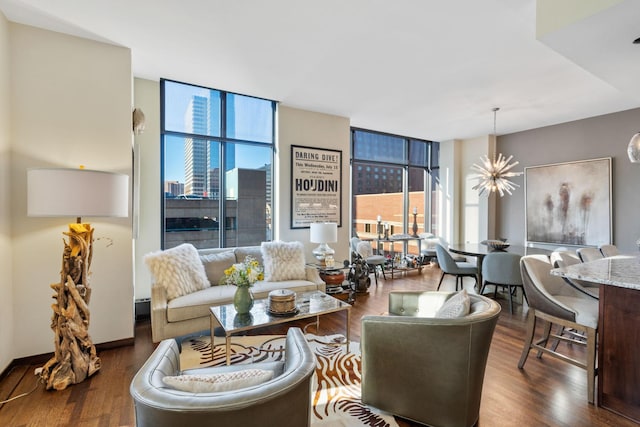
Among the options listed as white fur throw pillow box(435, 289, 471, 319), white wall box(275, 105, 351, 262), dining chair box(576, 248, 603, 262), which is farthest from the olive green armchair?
white wall box(275, 105, 351, 262)

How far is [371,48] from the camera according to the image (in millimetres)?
3078

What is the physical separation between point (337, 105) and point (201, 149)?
2146 millimetres

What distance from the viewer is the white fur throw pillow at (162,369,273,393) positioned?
3.76 feet

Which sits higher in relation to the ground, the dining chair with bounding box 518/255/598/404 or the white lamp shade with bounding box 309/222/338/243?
the white lamp shade with bounding box 309/222/338/243

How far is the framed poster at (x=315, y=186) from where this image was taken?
4.85 meters

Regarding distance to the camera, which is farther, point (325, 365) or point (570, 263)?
point (570, 263)

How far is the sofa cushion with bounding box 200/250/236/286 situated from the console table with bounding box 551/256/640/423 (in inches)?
130

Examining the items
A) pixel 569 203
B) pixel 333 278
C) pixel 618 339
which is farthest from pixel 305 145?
pixel 569 203

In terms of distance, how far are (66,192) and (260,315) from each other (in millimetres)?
1731

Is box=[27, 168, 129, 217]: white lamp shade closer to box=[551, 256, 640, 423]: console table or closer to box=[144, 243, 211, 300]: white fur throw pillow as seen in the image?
box=[144, 243, 211, 300]: white fur throw pillow

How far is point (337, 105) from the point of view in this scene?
4746mm

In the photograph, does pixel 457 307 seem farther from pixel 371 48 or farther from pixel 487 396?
pixel 371 48

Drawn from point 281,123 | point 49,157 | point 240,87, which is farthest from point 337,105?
point 49,157

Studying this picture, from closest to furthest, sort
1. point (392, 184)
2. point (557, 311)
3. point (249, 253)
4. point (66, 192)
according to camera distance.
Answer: point (66, 192)
point (557, 311)
point (249, 253)
point (392, 184)
